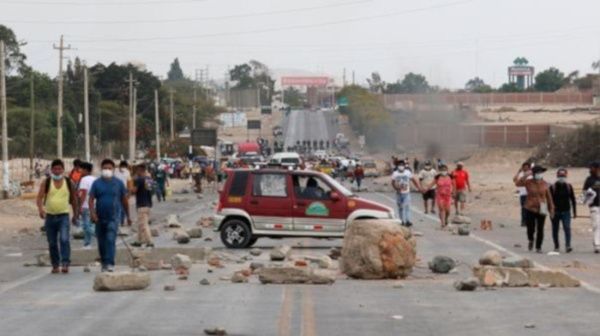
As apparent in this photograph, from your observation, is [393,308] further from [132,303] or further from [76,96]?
[76,96]

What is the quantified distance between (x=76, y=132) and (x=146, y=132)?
661 inches

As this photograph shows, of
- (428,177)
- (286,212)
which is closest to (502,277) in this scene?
(286,212)

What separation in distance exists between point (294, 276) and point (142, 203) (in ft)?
35.5

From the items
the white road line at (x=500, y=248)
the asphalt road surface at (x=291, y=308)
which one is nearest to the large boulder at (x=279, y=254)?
the asphalt road surface at (x=291, y=308)

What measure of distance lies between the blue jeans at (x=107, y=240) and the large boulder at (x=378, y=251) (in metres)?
3.46

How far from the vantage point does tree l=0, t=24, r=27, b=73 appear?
5625 inches

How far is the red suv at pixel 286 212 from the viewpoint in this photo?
1158 inches

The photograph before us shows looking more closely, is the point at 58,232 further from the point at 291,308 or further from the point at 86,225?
the point at 86,225

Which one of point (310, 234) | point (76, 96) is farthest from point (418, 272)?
point (76, 96)

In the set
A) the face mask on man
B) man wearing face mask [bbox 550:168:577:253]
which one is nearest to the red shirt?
man wearing face mask [bbox 550:168:577:253]

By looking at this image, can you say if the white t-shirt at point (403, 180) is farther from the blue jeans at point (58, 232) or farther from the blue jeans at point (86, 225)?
the blue jeans at point (58, 232)

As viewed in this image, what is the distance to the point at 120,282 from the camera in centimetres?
1872

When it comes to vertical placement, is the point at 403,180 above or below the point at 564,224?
above

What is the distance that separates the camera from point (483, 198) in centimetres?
6134
